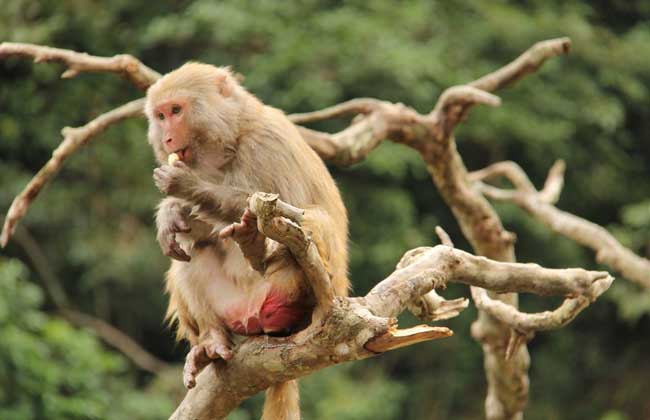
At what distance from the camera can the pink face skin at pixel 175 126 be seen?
3822 millimetres

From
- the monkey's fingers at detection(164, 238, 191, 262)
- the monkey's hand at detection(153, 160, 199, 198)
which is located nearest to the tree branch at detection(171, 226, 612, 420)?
the monkey's fingers at detection(164, 238, 191, 262)

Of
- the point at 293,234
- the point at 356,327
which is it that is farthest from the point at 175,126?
the point at 356,327

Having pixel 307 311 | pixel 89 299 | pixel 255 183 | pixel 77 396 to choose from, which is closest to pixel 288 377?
pixel 307 311

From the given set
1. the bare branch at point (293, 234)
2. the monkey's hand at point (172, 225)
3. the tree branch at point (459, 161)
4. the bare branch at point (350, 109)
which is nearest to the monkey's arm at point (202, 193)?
the monkey's hand at point (172, 225)

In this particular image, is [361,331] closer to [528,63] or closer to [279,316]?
[279,316]

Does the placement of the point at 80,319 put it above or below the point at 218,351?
below

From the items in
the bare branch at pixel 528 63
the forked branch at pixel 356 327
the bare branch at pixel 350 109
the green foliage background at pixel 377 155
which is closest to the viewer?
the forked branch at pixel 356 327

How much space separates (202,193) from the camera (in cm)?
357

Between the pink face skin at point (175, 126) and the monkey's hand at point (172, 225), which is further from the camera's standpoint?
the pink face skin at point (175, 126)

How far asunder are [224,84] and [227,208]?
2.14 ft

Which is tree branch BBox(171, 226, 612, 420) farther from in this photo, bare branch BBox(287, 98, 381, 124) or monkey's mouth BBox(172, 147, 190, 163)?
bare branch BBox(287, 98, 381, 124)

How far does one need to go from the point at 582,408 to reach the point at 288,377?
25.0 feet

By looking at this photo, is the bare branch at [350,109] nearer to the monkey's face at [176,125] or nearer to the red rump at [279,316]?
the monkey's face at [176,125]

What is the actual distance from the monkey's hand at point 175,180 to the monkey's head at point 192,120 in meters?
0.28
